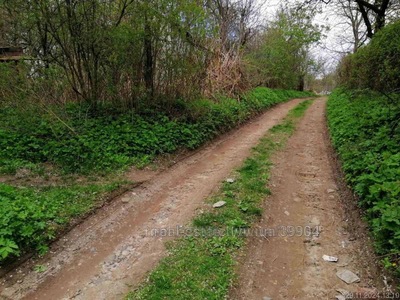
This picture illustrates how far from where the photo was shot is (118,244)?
3393mm

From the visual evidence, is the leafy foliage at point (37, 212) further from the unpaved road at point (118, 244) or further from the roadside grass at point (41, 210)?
the unpaved road at point (118, 244)

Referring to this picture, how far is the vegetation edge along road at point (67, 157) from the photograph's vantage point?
3.30 metres

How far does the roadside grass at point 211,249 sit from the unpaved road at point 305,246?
19 cm

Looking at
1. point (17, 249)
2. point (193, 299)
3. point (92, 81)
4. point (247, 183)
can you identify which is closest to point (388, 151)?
point (247, 183)

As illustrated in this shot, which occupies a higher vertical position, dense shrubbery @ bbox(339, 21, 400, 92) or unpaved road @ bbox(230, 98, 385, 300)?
dense shrubbery @ bbox(339, 21, 400, 92)

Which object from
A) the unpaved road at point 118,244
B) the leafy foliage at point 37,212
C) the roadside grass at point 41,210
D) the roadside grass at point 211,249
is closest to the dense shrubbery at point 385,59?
the roadside grass at point 211,249

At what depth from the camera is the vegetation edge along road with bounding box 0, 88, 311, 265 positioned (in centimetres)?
330

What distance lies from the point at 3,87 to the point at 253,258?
6.74 m

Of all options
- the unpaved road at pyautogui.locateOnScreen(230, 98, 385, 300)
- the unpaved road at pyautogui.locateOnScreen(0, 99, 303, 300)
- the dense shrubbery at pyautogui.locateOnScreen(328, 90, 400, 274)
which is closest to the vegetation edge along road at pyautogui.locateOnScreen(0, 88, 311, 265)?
the unpaved road at pyautogui.locateOnScreen(0, 99, 303, 300)

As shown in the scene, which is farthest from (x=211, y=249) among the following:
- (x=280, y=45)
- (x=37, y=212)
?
(x=280, y=45)

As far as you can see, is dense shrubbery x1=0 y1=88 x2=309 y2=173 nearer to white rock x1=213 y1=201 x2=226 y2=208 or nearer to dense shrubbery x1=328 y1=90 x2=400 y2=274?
white rock x1=213 y1=201 x2=226 y2=208

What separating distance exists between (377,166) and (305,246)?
2.00 metres

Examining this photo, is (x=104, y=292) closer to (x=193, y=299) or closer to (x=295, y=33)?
(x=193, y=299)

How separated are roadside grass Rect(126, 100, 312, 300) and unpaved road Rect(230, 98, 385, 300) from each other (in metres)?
0.19
